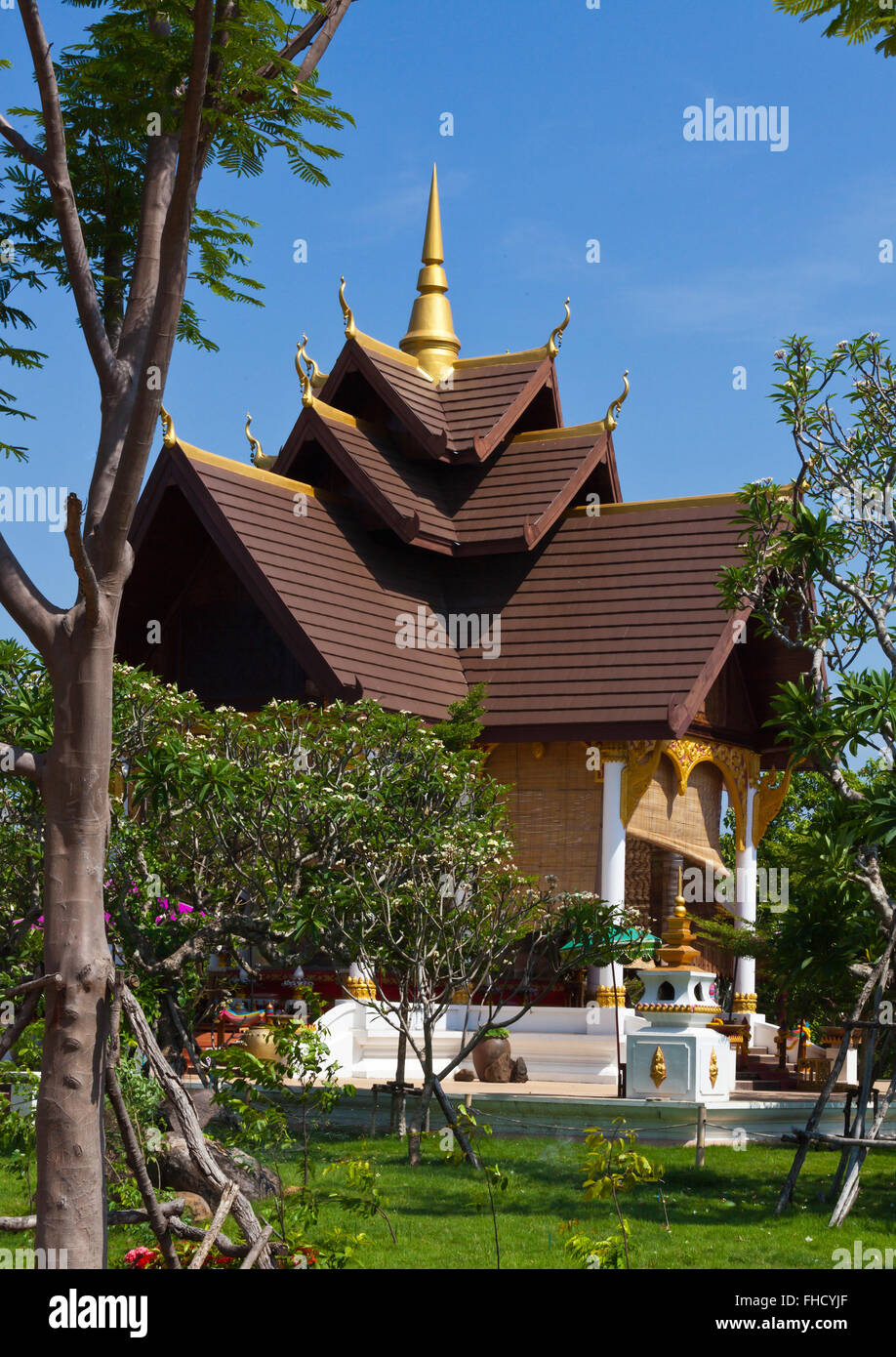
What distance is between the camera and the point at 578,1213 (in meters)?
9.45

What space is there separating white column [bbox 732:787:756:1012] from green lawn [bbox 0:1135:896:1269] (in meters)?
8.92

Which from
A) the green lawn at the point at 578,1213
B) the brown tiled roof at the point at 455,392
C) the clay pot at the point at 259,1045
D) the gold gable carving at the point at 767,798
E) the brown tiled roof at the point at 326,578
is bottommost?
the green lawn at the point at 578,1213

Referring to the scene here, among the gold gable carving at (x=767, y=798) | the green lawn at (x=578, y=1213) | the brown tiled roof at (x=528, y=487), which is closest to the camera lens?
the green lawn at (x=578, y=1213)

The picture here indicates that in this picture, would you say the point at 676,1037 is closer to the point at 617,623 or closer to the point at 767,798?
the point at 617,623

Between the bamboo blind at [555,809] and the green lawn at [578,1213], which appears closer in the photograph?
the green lawn at [578,1213]

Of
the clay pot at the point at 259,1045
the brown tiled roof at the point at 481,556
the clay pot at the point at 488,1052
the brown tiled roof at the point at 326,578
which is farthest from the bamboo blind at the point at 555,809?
the clay pot at the point at 259,1045

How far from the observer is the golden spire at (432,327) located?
23688 mm

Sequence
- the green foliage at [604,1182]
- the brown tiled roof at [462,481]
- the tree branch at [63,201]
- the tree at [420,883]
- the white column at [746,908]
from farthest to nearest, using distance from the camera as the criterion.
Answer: the white column at [746,908], the brown tiled roof at [462,481], the tree at [420,883], the green foliage at [604,1182], the tree branch at [63,201]

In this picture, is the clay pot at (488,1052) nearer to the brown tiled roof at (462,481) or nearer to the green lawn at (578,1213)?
the green lawn at (578,1213)

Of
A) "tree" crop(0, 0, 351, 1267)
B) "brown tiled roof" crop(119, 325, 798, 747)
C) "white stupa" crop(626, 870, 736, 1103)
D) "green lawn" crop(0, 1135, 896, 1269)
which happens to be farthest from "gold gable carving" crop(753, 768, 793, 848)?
"tree" crop(0, 0, 351, 1267)

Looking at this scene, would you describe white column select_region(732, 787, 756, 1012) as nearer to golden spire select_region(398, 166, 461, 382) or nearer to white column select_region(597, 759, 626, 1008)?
white column select_region(597, 759, 626, 1008)

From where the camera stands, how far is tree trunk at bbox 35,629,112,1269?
488 cm

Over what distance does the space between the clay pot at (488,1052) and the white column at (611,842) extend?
2.61m
